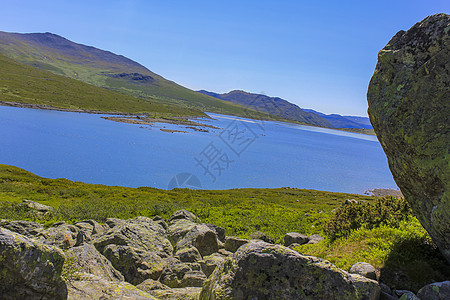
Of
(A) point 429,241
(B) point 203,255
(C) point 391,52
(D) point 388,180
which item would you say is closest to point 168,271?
(B) point 203,255

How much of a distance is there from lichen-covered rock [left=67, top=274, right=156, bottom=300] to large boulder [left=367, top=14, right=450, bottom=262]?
27.4 feet

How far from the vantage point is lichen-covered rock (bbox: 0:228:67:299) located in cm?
563

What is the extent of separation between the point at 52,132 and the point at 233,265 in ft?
339

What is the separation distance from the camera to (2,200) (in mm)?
26766

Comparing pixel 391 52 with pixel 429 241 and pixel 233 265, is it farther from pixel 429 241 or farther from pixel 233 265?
pixel 233 265

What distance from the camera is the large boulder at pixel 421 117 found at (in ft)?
24.6

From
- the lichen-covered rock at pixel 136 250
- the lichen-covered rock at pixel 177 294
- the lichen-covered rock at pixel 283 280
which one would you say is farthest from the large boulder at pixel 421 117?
the lichen-covered rock at pixel 136 250

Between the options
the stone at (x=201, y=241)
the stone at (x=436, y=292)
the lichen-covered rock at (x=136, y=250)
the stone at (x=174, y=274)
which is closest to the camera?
the stone at (x=436, y=292)

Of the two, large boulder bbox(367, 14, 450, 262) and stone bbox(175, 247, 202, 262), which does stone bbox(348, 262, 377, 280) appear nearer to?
large boulder bbox(367, 14, 450, 262)

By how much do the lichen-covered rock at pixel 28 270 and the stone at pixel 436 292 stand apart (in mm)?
8442

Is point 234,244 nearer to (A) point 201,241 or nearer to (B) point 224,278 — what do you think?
(A) point 201,241

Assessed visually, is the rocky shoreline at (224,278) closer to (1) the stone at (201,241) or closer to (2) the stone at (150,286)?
(2) the stone at (150,286)

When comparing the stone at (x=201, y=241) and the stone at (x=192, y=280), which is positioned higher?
the stone at (x=192, y=280)

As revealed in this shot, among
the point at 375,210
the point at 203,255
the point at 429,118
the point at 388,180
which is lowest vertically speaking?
the point at 388,180
